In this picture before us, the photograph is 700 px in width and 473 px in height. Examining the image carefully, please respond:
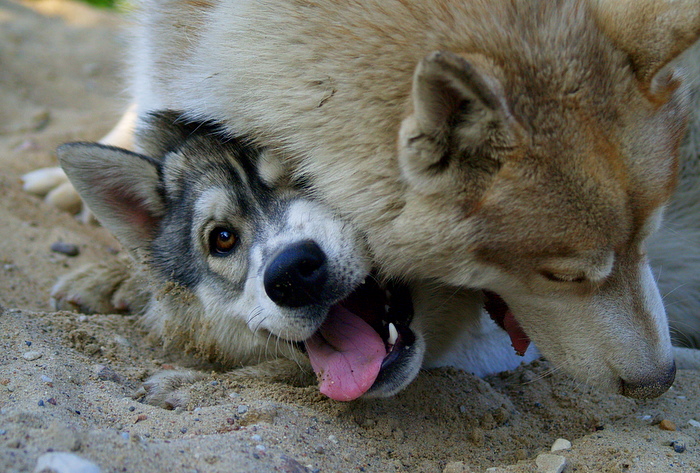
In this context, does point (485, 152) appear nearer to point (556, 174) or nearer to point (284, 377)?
point (556, 174)

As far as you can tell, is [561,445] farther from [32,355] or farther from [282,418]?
[32,355]

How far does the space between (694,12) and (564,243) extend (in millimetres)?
875

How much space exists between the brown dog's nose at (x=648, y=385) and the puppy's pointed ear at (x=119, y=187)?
204 cm

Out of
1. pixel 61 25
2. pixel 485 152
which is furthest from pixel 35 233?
pixel 61 25

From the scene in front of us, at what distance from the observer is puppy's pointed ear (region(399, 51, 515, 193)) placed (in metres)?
2.00

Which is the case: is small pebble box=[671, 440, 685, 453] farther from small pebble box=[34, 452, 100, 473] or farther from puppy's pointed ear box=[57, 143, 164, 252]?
puppy's pointed ear box=[57, 143, 164, 252]

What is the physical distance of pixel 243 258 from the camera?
284 cm

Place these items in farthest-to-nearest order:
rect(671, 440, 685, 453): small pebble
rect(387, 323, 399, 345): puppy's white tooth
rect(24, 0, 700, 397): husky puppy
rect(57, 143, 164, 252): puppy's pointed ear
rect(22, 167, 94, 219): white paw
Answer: rect(22, 167, 94, 219): white paw, rect(57, 143, 164, 252): puppy's pointed ear, rect(387, 323, 399, 345): puppy's white tooth, rect(671, 440, 685, 453): small pebble, rect(24, 0, 700, 397): husky puppy

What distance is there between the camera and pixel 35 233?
432 centimetres

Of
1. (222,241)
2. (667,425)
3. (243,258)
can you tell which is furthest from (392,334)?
(667,425)

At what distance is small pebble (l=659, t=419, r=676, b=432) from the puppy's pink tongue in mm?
1052

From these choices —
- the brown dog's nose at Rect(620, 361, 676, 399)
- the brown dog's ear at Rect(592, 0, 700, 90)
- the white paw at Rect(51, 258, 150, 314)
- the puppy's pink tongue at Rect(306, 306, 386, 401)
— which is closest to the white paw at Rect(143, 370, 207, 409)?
the puppy's pink tongue at Rect(306, 306, 386, 401)

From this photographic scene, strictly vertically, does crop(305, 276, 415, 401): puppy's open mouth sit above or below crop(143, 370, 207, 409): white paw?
above

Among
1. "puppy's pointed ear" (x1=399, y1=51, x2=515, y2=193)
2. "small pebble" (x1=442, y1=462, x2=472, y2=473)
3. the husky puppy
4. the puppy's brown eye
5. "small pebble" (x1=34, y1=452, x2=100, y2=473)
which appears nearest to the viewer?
"small pebble" (x1=34, y1=452, x2=100, y2=473)
